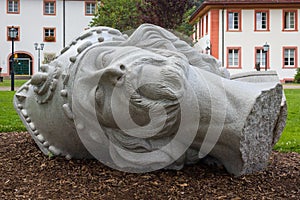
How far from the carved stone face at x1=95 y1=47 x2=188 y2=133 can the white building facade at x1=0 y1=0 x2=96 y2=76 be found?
4339cm

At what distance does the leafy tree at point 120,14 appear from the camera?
3119cm

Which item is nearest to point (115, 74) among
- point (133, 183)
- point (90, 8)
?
point (133, 183)

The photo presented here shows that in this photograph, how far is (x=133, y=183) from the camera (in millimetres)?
3430

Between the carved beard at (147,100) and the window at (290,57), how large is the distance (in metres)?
35.7

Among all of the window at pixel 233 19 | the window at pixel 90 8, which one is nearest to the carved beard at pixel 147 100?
the window at pixel 233 19

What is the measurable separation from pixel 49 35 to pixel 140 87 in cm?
4466

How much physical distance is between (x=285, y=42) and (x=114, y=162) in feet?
118

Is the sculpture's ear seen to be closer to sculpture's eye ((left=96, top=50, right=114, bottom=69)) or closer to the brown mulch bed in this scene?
sculpture's eye ((left=96, top=50, right=114, bottom=69))

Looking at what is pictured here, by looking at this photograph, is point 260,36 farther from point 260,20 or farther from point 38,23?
point 38,23

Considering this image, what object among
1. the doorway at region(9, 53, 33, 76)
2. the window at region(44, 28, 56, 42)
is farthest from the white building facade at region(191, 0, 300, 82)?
the doorway at region(9, 53, 33, 76)

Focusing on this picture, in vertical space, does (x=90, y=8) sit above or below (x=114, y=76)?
above

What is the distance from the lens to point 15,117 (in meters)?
9.11

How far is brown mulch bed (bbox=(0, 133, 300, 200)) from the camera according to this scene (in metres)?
3.30

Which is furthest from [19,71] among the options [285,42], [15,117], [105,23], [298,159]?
[298,159]
